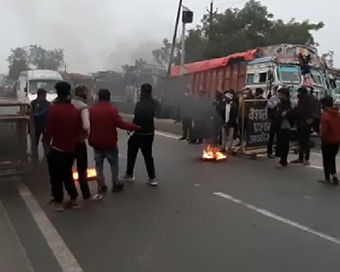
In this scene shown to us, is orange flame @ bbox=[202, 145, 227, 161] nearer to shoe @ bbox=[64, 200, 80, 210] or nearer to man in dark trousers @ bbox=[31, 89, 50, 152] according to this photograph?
man in dark trousers @ bbox=[31, 89, 50, 152]

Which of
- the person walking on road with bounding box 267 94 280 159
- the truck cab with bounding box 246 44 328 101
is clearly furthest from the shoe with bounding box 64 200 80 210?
the truck cab with bounding box 246 44 328 101

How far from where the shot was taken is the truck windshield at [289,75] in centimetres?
1890

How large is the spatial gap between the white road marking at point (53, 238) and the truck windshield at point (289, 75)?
479 inches

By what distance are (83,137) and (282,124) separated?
19.7 ft

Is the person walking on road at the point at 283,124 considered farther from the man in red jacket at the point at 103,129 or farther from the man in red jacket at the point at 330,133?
the man in red jacket at the point at 103,129

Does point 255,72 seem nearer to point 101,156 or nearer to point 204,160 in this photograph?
point 204,160

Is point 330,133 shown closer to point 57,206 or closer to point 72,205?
point 72,205

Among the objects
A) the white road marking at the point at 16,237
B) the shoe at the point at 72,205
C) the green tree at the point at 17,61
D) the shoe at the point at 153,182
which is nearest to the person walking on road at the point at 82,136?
the shoe at the point at 72,205

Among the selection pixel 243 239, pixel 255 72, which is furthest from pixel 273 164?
pixel 255 72

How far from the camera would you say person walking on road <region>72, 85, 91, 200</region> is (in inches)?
303

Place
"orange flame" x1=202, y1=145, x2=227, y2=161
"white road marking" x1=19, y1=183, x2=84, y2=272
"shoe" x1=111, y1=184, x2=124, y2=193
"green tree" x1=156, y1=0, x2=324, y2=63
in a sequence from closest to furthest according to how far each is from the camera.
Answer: "white road marking" x1=19, y1=183, x2=84, y2=272 < "shoe" x1=111, y1=184, x2=124, y2=193 < "orange flame" x1=202, y1=145, x2=227, y2=161 < "green tree" x1=156, y1=0, x2=324, y2=63

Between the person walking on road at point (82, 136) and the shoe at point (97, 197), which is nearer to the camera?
the person walking on road at point (82, 136)

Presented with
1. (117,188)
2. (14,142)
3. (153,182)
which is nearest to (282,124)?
(153,182)

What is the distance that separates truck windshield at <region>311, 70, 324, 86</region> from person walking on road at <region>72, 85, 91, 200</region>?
12966 millimetres
